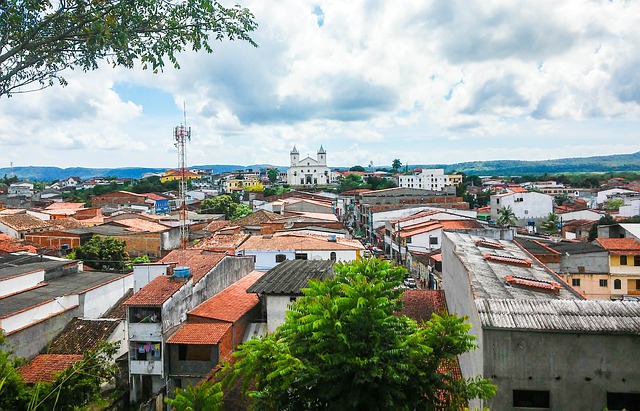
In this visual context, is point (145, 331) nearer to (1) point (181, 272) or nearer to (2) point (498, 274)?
(1) point (181, 272)

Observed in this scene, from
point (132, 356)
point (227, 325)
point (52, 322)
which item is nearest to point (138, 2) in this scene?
point (227, 325)

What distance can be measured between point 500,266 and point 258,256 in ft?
57.7

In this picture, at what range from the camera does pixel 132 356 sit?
699 inches

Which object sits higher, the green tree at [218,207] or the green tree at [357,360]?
the green tree at [357,360]

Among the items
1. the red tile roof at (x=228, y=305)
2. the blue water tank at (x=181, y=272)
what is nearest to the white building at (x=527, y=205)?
the red tile roof at (x=228, y=305)

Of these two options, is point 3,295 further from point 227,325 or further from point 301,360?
point 301,360

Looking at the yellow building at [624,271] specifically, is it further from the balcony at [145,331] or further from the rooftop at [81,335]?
the rooftop at [81,335]

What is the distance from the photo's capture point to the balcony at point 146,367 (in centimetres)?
1750

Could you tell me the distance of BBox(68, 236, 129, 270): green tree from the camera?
35.5 m

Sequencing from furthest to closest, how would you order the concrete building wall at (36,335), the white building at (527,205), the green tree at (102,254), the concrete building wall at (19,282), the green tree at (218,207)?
the green tree at (218,207)
the white building at (527,205)
the green tree at (102,254)
the concrete building wall at (19,282)
the concrete building wall at (36,335)

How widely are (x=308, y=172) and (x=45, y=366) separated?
115 metres

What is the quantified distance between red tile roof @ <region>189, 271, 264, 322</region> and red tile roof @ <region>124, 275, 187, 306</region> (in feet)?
4.39

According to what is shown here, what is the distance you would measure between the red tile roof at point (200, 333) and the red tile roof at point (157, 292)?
143cm

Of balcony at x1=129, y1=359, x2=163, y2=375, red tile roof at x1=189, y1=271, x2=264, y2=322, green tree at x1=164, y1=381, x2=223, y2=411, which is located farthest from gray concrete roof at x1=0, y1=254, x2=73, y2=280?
green tree at x1=164, y1=381, x2=223, y2=411
